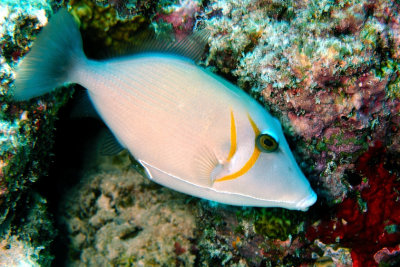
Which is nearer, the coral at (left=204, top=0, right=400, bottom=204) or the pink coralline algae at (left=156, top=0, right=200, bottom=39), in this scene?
the coral at (left=204, top=0, right=400, bottom=204)

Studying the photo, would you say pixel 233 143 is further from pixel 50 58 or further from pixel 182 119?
pixel 50 58

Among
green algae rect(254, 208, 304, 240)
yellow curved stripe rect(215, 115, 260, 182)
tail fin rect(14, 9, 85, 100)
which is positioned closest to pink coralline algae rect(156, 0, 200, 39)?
tail fin rect(14, 9, 85, 100)

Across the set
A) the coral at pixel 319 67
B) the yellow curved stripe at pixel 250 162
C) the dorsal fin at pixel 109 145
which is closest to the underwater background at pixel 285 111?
the coral at pixel 319 67

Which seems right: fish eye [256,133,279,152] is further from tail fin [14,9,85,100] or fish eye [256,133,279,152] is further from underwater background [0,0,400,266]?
tail fin [14,9,85,100]

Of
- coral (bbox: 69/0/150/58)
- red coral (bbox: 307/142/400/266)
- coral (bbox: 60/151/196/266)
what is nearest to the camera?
coral (bbox: 69/0/150/58)

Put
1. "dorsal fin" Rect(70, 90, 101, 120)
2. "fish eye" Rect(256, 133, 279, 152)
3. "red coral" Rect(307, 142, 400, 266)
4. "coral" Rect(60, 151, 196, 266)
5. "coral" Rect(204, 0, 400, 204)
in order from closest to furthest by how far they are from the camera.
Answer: "fish eye" Rect(256, 133, 279, 152)
"coral" Rect(204, 0, 400, 204)
"dorsal fin" Rect(70, 90, 101, 120)
"red coral" Rect(307, 142, 400, 266)
"coral" Rect(60, 151, 196, 266)

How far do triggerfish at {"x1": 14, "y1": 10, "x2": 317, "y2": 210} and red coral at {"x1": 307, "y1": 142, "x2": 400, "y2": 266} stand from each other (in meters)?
1.24

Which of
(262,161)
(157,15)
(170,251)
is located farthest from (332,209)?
(157,15)

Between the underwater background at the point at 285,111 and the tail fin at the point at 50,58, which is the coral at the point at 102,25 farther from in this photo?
the tail fin at the point at 50,58

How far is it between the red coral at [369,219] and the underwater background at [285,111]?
0.01 m

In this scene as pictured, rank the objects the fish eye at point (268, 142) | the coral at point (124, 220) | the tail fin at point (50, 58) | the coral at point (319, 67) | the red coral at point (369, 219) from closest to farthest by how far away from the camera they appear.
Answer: the fish eye at point (268, 142) < the tail fin at point (50, 58) < the coral at point (319, 67) < the red coral at point (369, 219) < the coral at point (124, 220)

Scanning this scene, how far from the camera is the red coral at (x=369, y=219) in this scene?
2.82m

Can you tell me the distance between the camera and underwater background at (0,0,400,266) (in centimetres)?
228

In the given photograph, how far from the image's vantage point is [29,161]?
2695 mm
